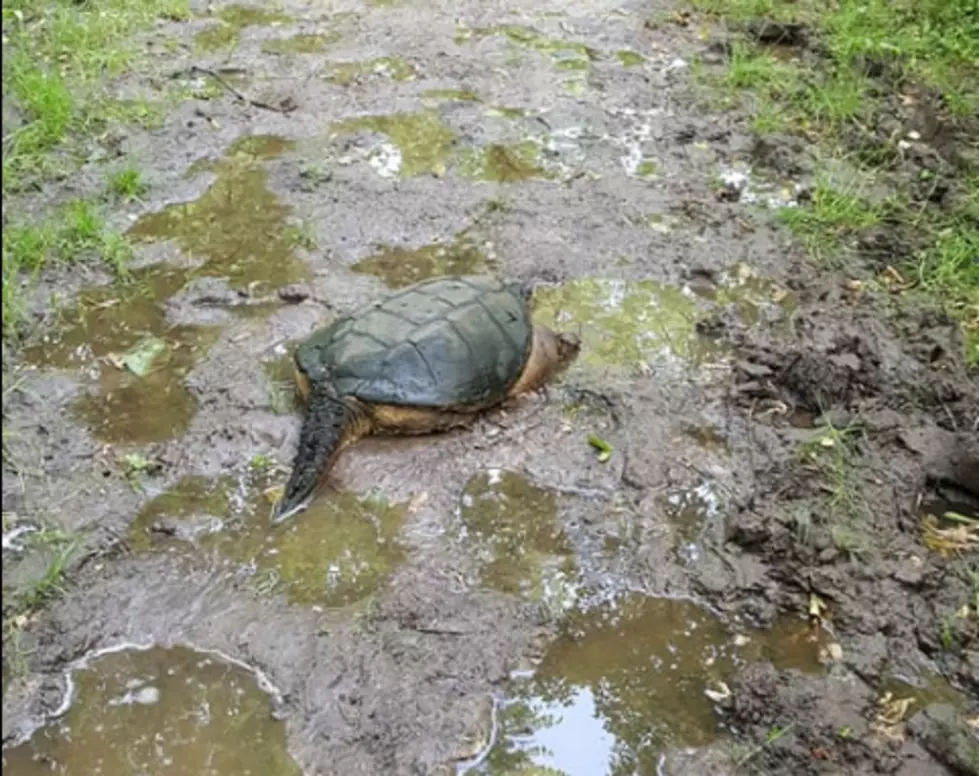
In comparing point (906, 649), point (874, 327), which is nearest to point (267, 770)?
point (906, 649)

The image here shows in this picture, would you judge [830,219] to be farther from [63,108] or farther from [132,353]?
[63,108]

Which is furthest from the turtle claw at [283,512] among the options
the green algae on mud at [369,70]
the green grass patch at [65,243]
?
the green algae on mud at [369,70]

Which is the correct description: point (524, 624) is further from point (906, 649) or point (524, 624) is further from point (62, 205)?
point (62, 205)

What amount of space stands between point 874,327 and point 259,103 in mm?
3253

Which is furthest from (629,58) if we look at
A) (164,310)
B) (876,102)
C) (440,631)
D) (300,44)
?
(440,631)

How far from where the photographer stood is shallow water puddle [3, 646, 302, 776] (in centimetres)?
248

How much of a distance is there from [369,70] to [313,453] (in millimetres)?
3327

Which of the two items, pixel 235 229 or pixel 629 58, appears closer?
pixel 235 229

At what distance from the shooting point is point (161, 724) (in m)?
2.58

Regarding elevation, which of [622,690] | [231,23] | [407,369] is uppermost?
[407,369]

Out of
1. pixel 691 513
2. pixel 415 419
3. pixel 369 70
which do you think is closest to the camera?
pixel 691 513

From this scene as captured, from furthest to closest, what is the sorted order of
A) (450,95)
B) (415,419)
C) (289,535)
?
(450,95), (415,419), (289,535)

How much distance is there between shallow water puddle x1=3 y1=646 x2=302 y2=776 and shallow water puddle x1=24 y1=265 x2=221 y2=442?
36.6 inches

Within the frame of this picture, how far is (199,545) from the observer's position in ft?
10.0
